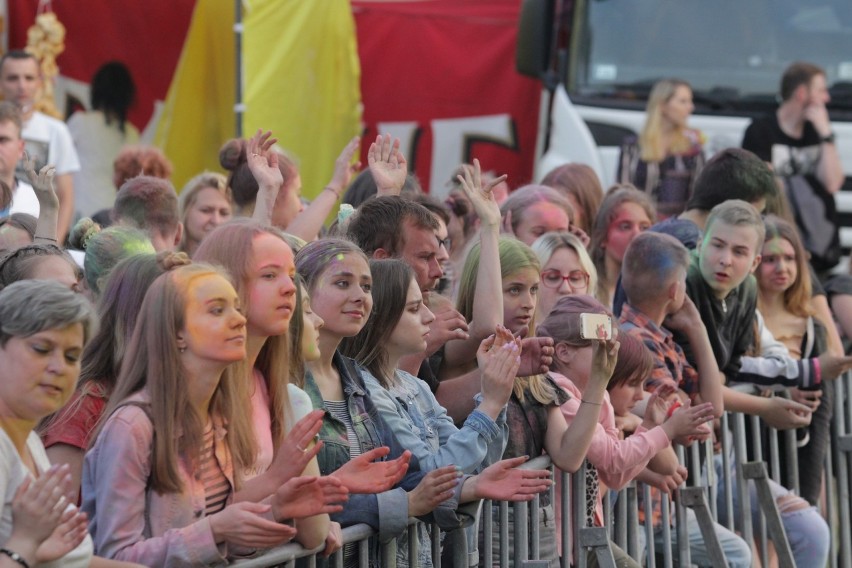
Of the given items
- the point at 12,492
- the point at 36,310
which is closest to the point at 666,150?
the point at 36,310

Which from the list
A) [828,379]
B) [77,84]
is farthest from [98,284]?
[77,84]

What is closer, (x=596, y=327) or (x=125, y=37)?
(x=596, y=327)

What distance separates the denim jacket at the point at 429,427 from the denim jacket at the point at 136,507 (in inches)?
37.4

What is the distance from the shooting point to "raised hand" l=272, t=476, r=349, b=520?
12.6 ft

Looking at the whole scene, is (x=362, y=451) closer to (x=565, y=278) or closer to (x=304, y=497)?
(x=304, y=497)

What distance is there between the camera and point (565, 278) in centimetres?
637

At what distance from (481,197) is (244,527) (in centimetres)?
238

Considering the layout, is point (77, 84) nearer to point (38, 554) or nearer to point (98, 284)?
point (98, 284)

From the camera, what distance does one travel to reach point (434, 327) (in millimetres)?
5180

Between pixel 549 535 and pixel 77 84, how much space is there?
8.57 m

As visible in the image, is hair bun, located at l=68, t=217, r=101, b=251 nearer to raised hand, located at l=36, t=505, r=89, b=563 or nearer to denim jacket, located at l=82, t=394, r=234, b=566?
denim jacket, located at l=82, t=394, r=234, b=566

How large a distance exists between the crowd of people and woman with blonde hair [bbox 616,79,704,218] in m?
1.78

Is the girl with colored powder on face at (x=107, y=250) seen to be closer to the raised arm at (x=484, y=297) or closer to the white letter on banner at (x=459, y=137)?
the raised arm at (x=484, y=297)

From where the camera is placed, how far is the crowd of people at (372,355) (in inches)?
147
